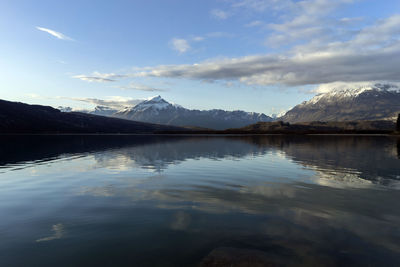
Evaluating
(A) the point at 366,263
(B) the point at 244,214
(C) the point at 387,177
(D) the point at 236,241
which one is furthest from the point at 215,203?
(C) the point at 387,177

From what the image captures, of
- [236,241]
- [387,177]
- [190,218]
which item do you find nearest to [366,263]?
[236,241]

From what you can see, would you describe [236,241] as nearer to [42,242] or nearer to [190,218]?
[190,218]

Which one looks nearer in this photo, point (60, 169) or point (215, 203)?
point (215, 203)

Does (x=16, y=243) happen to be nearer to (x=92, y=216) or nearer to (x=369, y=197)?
(x=92, y=216)

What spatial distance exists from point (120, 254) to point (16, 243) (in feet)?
21.8

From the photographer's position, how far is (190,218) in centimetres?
1812

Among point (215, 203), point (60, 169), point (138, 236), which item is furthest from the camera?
point (60, 169)

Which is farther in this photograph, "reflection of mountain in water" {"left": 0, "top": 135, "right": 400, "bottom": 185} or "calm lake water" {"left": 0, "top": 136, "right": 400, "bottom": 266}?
"reflection of mountain in water" {"left": 0, "top": 135, "right": 400, "bottom": 185}

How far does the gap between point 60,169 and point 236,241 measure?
37041 millimetres

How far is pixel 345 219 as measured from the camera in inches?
708

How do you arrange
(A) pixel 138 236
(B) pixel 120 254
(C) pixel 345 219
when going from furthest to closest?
(C) pixel 345 219
(A) pixel 138 236
(B) pixel 120 254

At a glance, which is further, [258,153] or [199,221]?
[258,153]

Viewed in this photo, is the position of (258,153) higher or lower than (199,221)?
lower

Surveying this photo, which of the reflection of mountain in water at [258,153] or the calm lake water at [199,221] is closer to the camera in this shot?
the calm lake water at [199,221]
